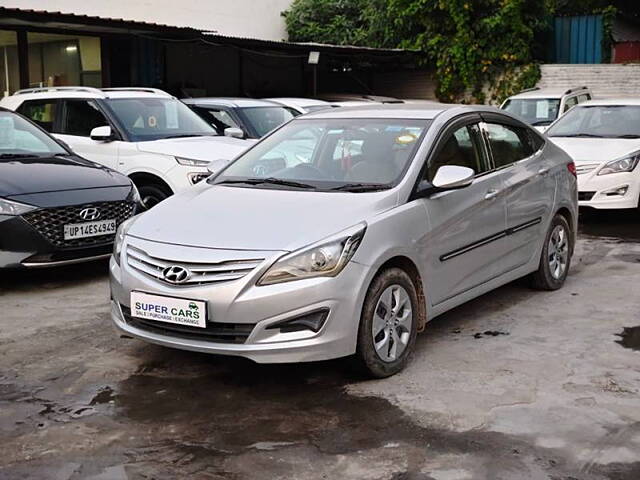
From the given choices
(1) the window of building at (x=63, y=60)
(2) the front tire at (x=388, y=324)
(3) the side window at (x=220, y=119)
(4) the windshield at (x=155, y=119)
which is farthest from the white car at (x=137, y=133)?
(1) the window of building at (x=63, y=60)

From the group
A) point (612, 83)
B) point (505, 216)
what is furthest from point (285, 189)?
point (612, 83)

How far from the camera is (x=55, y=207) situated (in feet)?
22.3

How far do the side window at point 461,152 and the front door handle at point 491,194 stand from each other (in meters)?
0.16

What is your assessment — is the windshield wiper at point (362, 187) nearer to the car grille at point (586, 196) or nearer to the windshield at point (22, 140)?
the windshield at point (22, 140)

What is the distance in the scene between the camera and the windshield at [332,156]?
17.2 feet

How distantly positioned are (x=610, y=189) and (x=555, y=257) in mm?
3260

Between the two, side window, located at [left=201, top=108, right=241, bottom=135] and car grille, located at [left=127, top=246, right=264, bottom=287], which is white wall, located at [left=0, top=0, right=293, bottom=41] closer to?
side window, located at [left=201, top=108, right=241, bottom=135]

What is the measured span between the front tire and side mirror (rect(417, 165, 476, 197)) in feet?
1.99

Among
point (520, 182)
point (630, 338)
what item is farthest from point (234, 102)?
point (630, 338)

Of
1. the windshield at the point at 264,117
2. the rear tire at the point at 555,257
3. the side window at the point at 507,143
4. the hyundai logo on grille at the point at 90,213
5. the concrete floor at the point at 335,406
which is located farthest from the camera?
the windshield at the point at 264,117

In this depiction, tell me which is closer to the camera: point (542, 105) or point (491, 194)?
point (491, 194)

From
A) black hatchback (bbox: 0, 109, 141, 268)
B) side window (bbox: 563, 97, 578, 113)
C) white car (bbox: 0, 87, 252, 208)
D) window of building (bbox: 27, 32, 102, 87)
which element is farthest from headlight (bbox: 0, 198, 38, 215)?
side window (bbox: 563, 97, 578, 113)

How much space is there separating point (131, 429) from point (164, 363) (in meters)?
0.99

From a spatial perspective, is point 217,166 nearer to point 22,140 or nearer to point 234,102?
point 22,140
